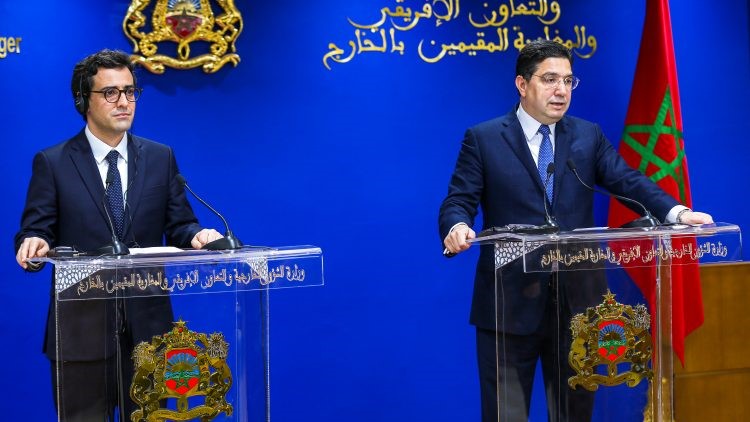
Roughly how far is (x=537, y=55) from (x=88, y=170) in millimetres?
1579

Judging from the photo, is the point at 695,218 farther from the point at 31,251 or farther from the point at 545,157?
the point at 31,251

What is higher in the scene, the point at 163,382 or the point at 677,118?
the point at 677,118

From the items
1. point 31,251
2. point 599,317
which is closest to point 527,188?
point 599,317

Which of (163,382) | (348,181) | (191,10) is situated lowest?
(163,382)

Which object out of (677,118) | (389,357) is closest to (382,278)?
(389,357)

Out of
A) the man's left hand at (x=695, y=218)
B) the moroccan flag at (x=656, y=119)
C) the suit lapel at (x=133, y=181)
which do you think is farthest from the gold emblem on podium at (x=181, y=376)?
the moroccan flag at (x=656, y=119)

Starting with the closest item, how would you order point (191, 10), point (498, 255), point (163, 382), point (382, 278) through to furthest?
point (163, 382) < point (498, 255) < point (191, 10) < point (382, 278)

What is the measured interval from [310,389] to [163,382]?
2.15 m

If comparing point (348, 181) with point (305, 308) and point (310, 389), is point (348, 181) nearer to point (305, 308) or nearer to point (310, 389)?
point (305, 308)

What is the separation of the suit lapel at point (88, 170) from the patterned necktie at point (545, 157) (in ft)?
4.70

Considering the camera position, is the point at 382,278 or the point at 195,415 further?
the point at 382,278

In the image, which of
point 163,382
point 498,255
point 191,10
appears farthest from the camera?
point 191,10

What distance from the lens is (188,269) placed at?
268 cm

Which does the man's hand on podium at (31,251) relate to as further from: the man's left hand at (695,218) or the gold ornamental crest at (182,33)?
the man's left hand at (695,218)
